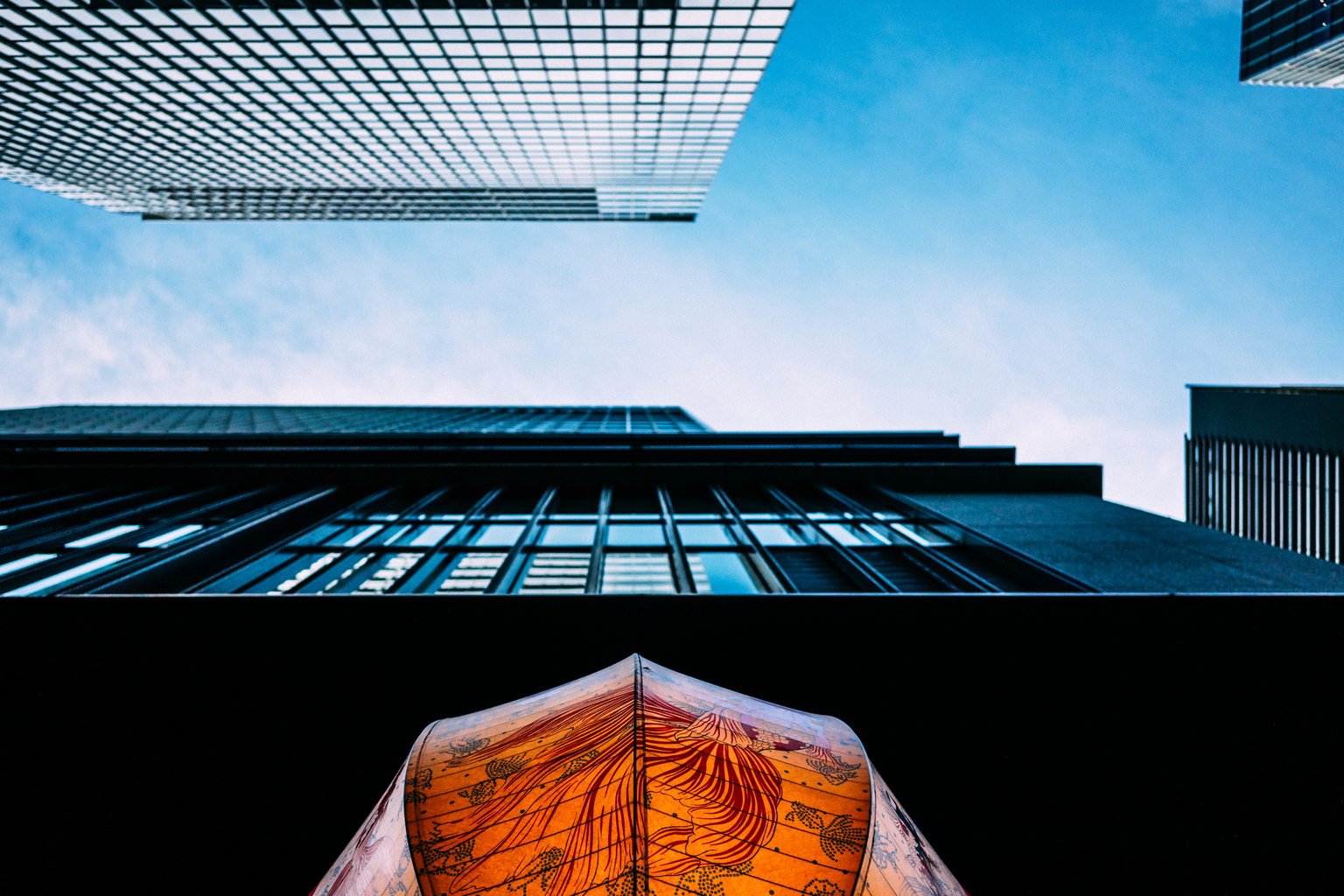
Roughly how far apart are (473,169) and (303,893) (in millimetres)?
57308

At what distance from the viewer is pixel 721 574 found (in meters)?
9.99

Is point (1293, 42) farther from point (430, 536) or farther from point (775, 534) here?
point (430, 536)

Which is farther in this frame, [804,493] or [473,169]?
[473,169]

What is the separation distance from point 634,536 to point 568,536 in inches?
54.7

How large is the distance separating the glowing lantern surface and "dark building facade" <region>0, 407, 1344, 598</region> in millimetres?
4558

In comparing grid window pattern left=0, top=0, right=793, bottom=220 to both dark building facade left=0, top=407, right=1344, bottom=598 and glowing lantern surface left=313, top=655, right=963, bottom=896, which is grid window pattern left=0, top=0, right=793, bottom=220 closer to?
dark building facade left=0, top=407, right=1344, bottom=598

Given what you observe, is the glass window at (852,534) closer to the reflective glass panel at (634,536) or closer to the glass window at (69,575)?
the reflective glass panel at (634,536)

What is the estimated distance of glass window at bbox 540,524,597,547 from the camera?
11.5 m

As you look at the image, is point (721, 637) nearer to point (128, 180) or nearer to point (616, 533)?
point (616, 533)

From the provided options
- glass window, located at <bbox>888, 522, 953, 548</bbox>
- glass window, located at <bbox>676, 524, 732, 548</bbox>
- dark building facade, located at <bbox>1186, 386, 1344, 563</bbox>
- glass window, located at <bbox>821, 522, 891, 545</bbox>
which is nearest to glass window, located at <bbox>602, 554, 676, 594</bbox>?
glass window, located at <bbox>676, 524, 732, 548</bbox>

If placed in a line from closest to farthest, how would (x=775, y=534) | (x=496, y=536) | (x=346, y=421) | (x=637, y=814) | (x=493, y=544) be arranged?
(x=637, y=814) → (x=493, y=544) → (x=496, y=536) → (x=775, y=534) → (x=346, y=421)

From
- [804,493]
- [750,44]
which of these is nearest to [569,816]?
[804,493]

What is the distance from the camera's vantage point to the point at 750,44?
32719 mm

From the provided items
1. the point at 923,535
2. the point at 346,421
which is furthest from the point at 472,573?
the point at 346,421
